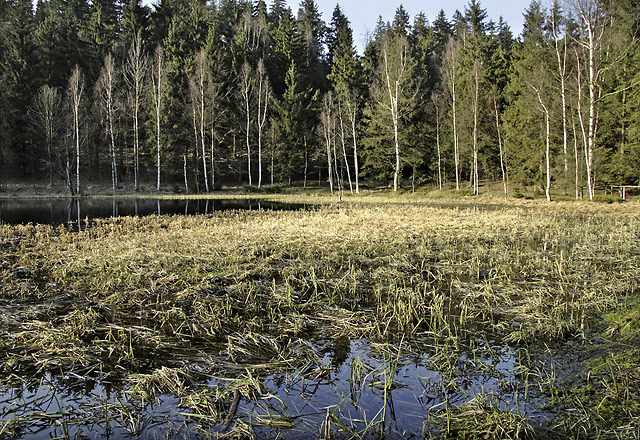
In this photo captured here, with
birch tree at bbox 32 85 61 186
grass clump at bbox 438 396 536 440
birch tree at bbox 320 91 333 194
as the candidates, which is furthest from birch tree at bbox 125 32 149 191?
grass clump at bbox 438 396 536 440

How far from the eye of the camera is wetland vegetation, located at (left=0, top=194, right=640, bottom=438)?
131 inches

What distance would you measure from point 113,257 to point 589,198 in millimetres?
26383

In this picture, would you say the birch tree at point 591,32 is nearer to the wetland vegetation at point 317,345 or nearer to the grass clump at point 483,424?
the wetland vegetation at point 317,345

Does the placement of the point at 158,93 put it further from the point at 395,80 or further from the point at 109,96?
the point at 395,80

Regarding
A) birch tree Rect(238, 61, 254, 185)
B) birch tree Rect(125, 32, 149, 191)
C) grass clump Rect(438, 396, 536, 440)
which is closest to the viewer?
grass clump Rect(438, 396, 536, 440)

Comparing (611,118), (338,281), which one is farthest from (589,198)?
(338,281)

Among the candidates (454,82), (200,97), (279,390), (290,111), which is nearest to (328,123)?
(290,111)

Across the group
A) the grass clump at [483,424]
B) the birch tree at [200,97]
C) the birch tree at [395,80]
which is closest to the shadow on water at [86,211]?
the grass clump at [483,424]

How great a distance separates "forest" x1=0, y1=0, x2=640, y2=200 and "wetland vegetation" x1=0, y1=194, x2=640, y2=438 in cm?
2635

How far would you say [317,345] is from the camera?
4898mm

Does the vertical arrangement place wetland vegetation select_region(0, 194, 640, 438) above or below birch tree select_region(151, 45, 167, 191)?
below

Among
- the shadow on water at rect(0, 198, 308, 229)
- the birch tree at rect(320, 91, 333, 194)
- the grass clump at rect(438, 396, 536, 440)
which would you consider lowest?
the grass clump at rect(438, 396, 536, 440)

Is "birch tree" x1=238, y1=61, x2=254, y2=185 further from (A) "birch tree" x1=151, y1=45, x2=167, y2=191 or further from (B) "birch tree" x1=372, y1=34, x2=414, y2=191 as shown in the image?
(B) "birch tree" x1=372, y1=34, x2=414, y2=191

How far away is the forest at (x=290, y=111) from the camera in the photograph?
32344 millimetres
